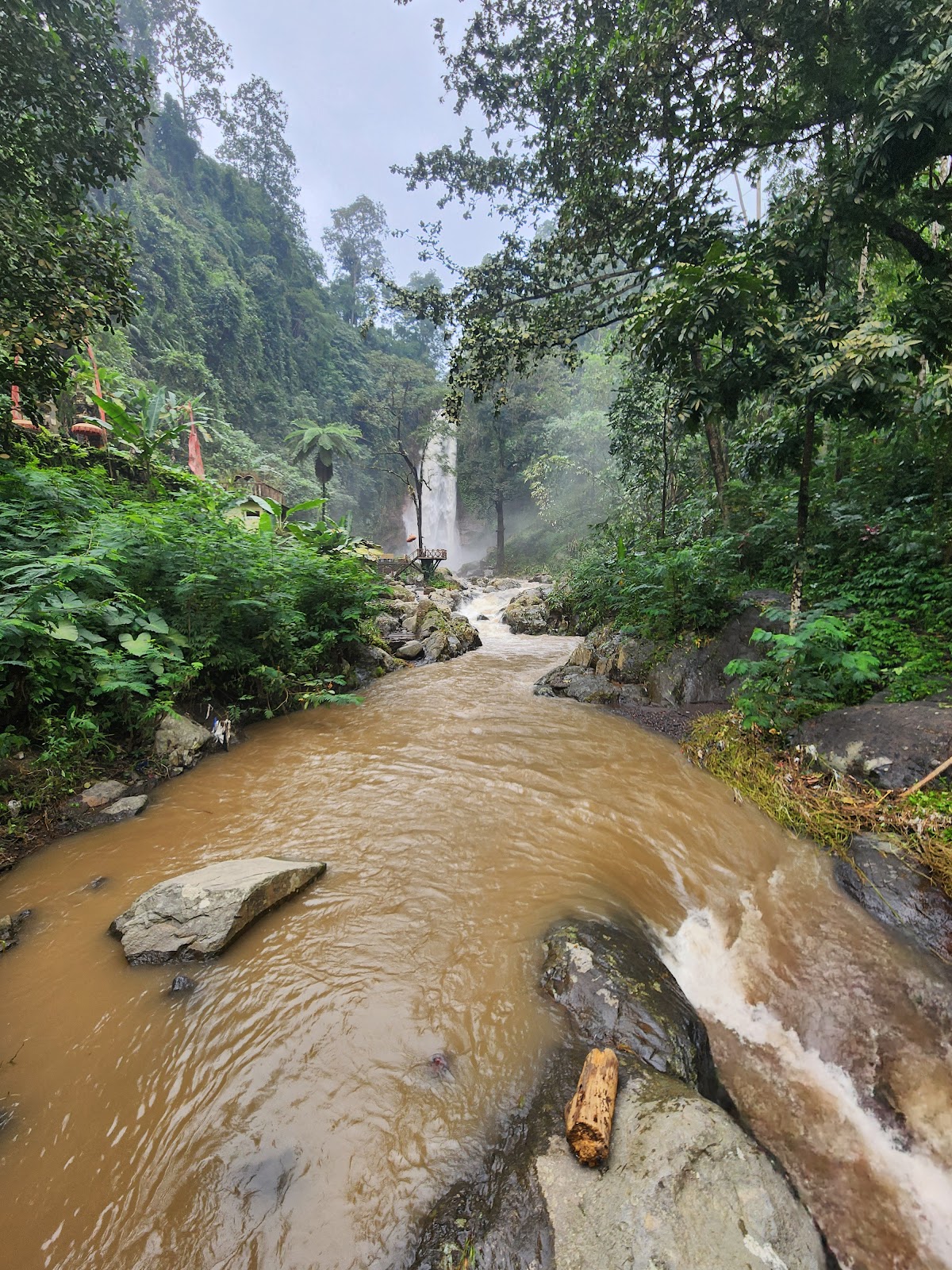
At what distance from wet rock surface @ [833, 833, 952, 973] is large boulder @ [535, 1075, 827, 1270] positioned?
173 cm

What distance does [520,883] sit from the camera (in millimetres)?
3254

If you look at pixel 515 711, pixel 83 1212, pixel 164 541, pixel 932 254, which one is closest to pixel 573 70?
pixel 932 254

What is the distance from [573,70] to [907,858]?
344 inches

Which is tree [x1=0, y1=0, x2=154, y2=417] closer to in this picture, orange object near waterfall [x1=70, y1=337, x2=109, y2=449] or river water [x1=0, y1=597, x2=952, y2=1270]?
orange object near waterfall [x1=70, y1=337, x2=109, y2=449]

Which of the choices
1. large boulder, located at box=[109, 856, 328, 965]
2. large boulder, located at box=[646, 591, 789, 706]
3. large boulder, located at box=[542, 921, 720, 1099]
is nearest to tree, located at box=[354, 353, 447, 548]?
large boulder, located at box=[646, 591, 789, 706]

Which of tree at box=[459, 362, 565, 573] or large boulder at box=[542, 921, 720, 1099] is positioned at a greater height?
tree at box=[459, 362, 565, 573]

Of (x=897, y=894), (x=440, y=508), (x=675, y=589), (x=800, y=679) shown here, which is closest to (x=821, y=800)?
(x=897, y=894)

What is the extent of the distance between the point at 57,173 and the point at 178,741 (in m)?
5.99

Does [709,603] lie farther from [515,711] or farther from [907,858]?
[907,858]

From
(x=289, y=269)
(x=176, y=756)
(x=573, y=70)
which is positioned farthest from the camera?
(x=289, y=269)

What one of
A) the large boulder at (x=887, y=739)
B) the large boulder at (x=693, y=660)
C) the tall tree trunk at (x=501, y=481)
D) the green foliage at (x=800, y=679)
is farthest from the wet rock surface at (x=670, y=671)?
the tall tree trunk at (x=501, y=481)

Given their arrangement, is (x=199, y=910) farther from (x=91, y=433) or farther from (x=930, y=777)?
(x=91, y=433)

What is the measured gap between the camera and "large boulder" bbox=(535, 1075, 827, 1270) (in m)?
1.50

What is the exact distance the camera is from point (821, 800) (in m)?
3.73
